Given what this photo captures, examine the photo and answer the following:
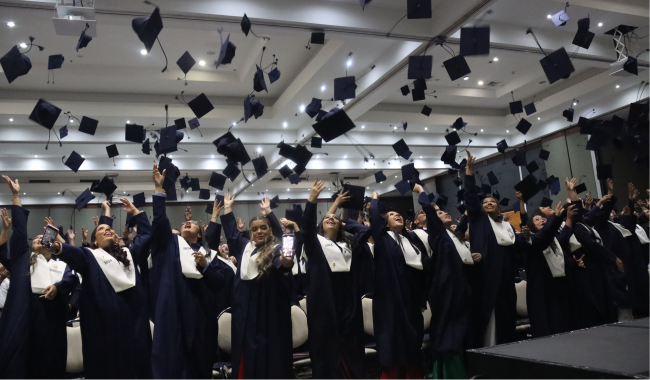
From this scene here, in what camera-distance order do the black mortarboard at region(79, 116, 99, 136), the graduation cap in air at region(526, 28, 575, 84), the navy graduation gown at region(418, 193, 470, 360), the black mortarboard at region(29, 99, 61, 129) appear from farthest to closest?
the black mortarboard at region(79, 116, 99, 136) < the graduation cap in air at region(526, 28, 575, 84) < the black mortarboard at region(29, 99, 61, 129) < the navy graduation gown at region(418, 193, 470, 360)

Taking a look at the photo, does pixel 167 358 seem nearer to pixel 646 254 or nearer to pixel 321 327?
pixel 321 327

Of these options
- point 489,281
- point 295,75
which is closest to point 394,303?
point 489,281

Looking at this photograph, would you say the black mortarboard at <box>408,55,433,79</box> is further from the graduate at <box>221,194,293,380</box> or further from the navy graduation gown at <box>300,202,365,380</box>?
the graduate at <box>221,194,293,380</box>

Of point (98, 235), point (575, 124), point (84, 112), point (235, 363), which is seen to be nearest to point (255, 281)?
point (235, 363)

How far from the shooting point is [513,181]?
39.9 ft

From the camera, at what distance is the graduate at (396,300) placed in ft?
12.0

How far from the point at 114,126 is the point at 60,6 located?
16.3 feet

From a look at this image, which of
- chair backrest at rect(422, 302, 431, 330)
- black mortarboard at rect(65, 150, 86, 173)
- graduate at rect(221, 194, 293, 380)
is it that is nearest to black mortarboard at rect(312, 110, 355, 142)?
graduate at rect(221, 194, 293, 380)

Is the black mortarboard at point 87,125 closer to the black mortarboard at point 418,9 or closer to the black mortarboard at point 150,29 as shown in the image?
the black mortarboard at point 150,29

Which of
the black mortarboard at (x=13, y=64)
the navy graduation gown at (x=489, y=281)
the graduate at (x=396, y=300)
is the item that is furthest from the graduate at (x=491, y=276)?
the black mortarboard at (x=13, y=64)

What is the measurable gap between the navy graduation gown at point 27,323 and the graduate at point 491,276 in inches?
133

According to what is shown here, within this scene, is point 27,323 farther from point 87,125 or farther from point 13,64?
point 87,125

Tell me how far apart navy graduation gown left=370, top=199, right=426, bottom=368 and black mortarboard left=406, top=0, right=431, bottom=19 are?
186 cm

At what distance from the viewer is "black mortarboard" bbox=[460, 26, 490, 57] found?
4871 mm
